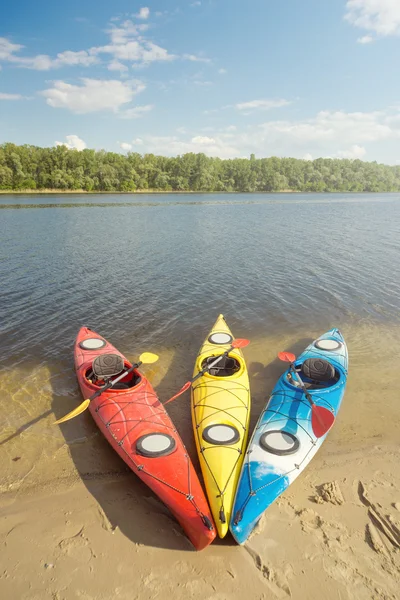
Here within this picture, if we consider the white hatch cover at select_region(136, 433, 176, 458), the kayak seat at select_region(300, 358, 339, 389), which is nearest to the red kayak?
the white hatch cover at select_region(136, 433, 176, 458)

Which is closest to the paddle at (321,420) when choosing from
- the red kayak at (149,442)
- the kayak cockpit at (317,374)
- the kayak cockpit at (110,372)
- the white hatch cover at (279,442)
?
the white hatch cover at (279,442)

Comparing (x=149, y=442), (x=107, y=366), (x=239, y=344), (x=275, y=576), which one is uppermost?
(x=239, y=344)

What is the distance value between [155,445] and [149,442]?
15cm

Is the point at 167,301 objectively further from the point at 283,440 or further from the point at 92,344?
the point at 283,440

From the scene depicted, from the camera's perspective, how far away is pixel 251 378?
10078 millimetres

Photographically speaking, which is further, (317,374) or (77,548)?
(317,374)

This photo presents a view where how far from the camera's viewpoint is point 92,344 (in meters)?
10.6

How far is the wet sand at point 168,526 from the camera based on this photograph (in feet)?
15.5

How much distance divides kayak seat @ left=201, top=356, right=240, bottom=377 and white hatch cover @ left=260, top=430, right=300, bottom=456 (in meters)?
2.44

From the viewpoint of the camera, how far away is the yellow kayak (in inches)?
228

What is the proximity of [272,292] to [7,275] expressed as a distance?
1432 centimetres

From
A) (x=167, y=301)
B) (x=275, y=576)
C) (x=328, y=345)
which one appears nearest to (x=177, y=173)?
(x=167, y=301)

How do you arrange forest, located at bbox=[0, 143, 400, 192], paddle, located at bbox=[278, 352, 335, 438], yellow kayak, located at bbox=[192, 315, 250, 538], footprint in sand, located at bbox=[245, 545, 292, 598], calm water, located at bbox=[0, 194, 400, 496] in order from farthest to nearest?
forest, located at bbox=[0, 143, 400, 192] → calm water, located at bbox=[0, 194, 400, 496] → paddle, located at bbox=[278, 352, 335, 438] → yellow kayak, located at bbox=[192, 315, 250, 538] → footprint in sand, located at bbox=[245, 545, 292, 598]

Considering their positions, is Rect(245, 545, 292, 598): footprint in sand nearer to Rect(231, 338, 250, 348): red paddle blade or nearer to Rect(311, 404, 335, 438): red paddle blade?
Rect(311, 404, 335, 438): red paddle blade
